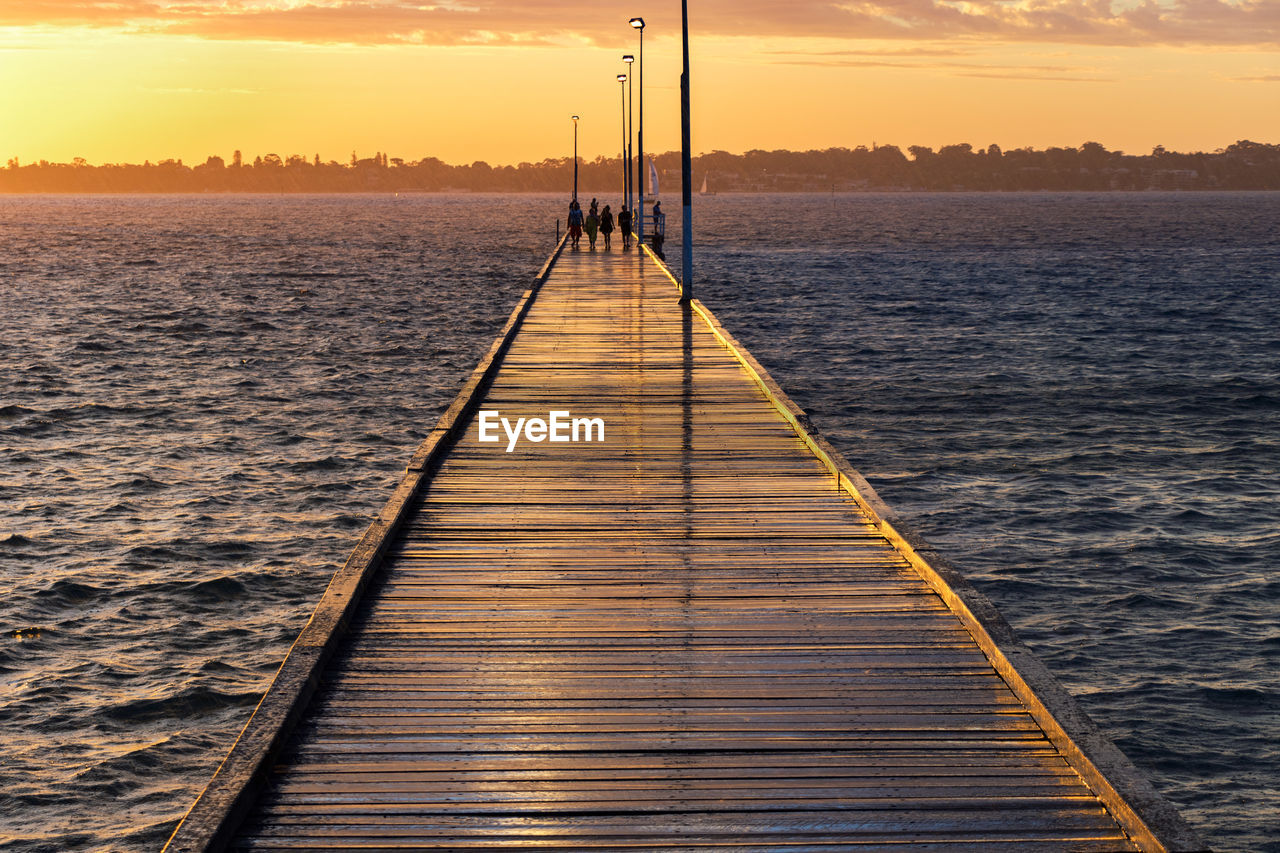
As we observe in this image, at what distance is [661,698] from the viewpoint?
7078 millimetres

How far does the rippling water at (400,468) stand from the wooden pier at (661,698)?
8.97 ft

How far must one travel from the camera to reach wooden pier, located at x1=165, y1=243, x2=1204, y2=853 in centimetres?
574

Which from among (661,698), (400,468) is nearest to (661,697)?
(661,698)

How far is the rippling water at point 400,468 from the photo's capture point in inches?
432

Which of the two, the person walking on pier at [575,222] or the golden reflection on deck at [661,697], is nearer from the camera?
the golden reflection on deck at [661,697]

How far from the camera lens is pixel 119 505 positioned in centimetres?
1853

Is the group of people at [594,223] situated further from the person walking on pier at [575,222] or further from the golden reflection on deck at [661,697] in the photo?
the golden reflection on deck at [661,697]

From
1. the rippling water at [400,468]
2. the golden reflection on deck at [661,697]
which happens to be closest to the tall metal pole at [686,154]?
the rippling water at [400,468]

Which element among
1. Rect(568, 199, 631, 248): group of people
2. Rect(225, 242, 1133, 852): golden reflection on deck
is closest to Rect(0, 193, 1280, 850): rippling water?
Rect(225, 242, 1133, 852): golden reflection on deck

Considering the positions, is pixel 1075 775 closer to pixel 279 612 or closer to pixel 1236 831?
pixel 1236 831

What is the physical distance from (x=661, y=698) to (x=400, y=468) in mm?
14595

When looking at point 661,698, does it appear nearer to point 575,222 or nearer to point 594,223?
point 575,222

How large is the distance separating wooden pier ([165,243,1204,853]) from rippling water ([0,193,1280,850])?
2735 millimetres

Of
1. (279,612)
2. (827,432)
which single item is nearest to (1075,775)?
(279,612)
